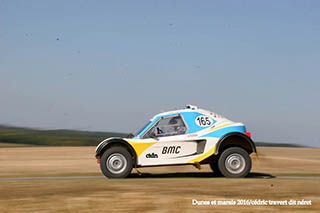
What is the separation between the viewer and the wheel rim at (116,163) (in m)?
13.4

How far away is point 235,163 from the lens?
13320mm

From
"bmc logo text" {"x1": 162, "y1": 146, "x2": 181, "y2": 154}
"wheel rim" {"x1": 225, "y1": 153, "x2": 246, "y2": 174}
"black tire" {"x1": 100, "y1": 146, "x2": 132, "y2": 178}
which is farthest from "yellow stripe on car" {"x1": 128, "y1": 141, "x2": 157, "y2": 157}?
"wheel rim" {"x1": 225, "y1": 153, "x2": 246, "y2": 174}

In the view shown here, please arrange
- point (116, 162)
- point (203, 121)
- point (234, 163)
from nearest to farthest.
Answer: point (234, 163) < point (116, 162) < point (203, 121)

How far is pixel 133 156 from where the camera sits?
1348cm

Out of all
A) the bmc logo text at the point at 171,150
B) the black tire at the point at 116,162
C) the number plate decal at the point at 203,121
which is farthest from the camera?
the number plate decal at the point at 203,121

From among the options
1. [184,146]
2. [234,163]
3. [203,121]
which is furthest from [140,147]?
[234,163]

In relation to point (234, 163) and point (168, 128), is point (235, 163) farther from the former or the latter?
point (168, 128)

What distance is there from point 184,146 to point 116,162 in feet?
6.59

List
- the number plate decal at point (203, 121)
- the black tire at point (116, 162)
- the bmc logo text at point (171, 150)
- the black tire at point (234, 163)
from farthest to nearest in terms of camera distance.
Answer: the number plate decal at point (203, 121) < the bmc logo text at point (171, 150) < the black tire at point (116, 162) < the black tire at point (234, 163)

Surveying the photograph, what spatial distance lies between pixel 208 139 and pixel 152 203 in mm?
5065

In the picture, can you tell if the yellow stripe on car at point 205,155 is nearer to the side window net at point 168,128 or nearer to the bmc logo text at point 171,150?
the bmc logo text at point 171,150

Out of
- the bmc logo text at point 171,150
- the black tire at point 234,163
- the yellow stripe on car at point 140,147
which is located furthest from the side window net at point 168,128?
the black tire at point 234,163

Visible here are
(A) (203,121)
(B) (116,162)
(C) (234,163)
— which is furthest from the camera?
(A) (203,121)

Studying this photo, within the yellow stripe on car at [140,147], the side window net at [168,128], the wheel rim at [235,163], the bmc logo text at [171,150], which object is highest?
the side window net at [168,128]
